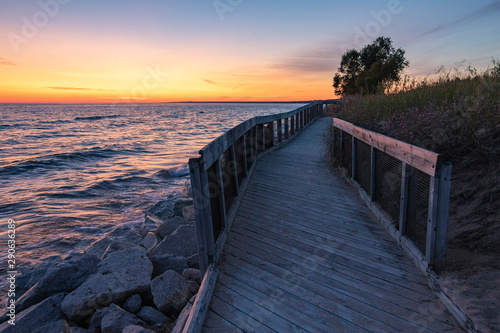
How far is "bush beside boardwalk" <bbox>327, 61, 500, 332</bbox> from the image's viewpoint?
2688mm

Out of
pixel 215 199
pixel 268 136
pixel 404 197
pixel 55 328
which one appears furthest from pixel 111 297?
pixel 268 136

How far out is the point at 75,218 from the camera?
29.6ft

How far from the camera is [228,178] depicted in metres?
5.10

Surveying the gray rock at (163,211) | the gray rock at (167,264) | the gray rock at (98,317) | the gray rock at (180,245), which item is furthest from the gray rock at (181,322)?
the gray rock at (163,211)

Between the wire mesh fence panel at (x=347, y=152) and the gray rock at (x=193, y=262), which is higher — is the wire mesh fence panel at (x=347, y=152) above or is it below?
above

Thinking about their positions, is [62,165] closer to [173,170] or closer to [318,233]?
[173,170]

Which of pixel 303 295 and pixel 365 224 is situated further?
pixel 365 224

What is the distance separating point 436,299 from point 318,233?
71.0 inches

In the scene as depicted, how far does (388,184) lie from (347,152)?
292 cm

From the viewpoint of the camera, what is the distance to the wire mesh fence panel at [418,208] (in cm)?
328

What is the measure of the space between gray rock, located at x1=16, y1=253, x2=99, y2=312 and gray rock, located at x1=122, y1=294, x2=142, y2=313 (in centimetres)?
128

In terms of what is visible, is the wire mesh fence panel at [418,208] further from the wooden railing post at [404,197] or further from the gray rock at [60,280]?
the gray rock at [60,280]

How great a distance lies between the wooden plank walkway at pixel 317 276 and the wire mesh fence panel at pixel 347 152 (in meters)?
1.50

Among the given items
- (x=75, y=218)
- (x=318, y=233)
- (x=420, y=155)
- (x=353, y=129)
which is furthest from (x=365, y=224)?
(x=75, y=218)
